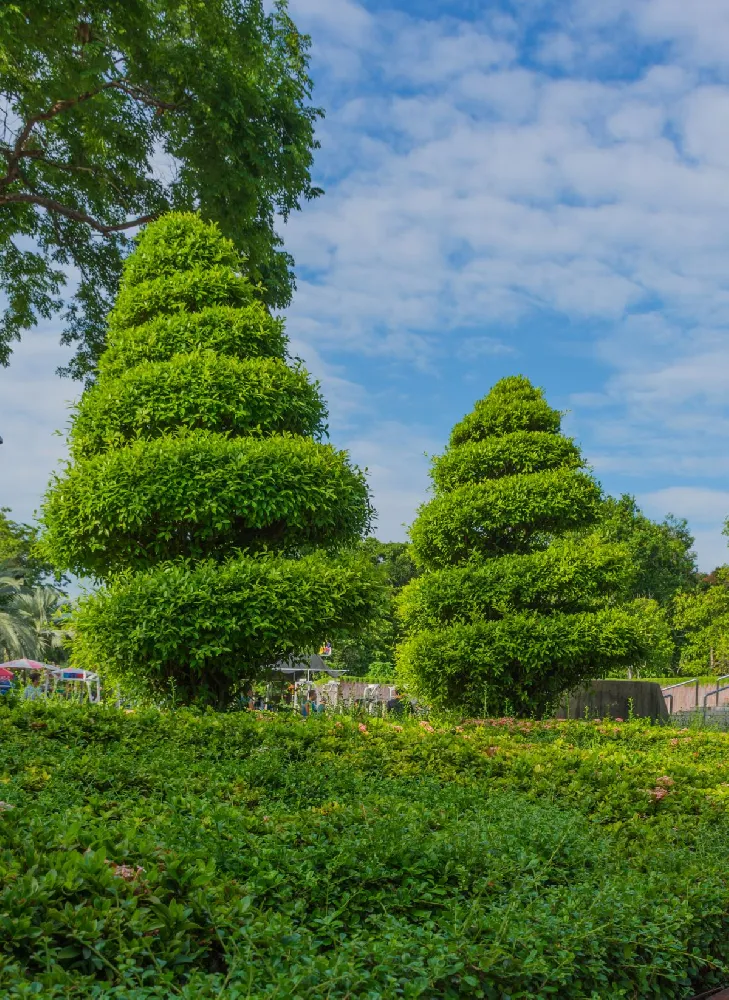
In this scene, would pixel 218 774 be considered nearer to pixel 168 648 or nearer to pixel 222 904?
pixel 222 904

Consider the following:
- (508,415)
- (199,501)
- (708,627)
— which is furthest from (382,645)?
(199,501)

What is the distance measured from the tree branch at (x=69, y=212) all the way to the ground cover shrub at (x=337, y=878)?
12202 mm

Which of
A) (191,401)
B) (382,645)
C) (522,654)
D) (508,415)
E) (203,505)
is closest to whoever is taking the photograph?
(203,505)

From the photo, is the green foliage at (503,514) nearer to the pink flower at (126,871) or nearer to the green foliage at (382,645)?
the green foliage at (382,645)

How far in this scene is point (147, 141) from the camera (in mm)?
16922

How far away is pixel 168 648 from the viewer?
9.64 meters

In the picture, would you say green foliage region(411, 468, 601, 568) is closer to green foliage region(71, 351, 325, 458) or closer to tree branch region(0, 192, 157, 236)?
green foliage region(71, 351, 325, 458)

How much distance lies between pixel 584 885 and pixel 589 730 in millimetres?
7034

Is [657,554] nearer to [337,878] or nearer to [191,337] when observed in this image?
[191,337]

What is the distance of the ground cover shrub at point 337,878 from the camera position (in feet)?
10.6

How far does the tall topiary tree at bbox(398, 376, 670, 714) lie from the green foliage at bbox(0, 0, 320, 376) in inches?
204

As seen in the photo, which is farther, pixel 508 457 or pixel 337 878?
pixel 508 457

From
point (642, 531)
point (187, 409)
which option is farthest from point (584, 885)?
point (642, 531)

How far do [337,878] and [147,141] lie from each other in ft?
52.9
